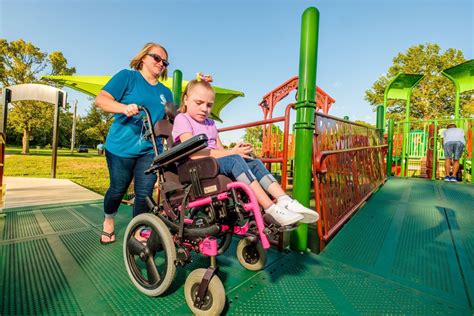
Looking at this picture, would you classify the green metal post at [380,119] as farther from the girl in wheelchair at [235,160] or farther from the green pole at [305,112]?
the girl in wheelchair at [235,160]

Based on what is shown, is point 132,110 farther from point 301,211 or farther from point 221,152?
point 301,211

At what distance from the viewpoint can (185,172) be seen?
1.39 m

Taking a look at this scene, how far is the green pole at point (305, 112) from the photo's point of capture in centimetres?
203

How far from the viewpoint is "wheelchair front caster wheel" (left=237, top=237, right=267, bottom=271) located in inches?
69.1

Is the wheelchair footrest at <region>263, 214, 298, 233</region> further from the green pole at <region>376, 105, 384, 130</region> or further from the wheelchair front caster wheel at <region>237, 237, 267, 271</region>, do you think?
the green pole at <region>376, 105, 384, 130</region>

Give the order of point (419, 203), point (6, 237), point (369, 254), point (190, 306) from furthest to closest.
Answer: point (419, 203) < point (6, 237) < point (369, 254) < point (190, 306)

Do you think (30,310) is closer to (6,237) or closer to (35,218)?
(6,237)

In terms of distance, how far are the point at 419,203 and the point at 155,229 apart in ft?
13.3

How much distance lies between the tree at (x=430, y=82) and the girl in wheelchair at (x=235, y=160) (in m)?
27.4

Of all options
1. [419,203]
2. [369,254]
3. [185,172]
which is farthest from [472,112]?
[185,172]

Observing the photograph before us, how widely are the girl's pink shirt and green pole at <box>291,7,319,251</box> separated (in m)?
0.77

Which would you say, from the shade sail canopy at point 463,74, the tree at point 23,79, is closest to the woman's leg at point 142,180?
the shade sail canopy at point 463,74

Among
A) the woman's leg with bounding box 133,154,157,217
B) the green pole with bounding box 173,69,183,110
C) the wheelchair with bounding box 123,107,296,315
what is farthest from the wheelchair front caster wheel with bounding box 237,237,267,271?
the green pole with bounding box 173,69,183,110

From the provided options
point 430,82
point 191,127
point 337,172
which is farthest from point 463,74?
point 430,82
